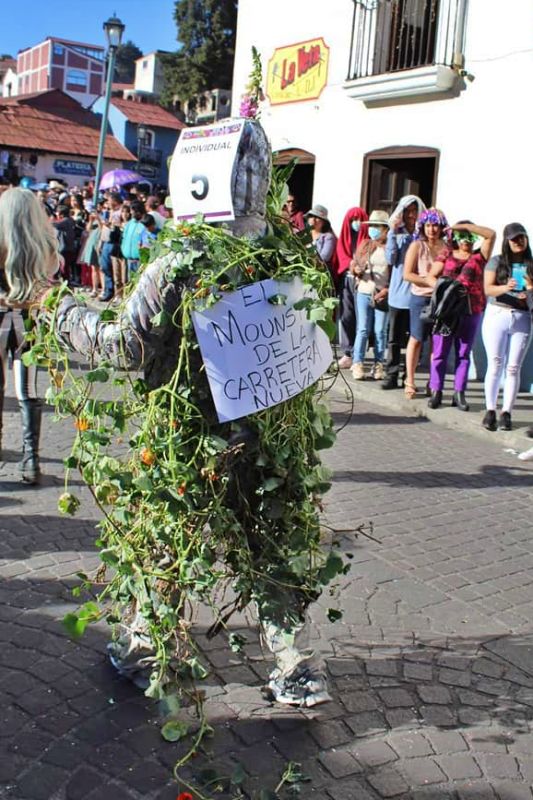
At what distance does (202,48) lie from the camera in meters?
55.5

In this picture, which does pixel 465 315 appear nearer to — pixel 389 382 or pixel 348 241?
pixel 389 382

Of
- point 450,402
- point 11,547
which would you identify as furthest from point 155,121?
point 11,547

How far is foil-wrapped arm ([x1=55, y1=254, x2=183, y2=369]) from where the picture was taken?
255 cm

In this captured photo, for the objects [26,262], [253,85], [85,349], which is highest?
[253,85]

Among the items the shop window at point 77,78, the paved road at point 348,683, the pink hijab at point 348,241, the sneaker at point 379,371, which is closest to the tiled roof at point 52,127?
the pink hijab at point 348,241

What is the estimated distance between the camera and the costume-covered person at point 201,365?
8.44 feet

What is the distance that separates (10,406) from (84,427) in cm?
507

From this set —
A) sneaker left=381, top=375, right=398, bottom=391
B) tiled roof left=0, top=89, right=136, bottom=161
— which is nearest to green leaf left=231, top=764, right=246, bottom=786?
sneaker left=381, top=375, right=398, bottom=391

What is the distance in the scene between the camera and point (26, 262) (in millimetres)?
4820

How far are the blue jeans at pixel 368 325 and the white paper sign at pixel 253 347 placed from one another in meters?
6.72

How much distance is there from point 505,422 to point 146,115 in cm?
4659

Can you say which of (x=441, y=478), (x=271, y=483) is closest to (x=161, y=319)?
(x=271, y=483)

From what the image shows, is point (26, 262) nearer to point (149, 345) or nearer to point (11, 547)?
point (11, 547)

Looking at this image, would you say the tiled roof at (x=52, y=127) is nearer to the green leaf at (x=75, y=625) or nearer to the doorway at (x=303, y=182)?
the doorway at (x=303, y=182)
